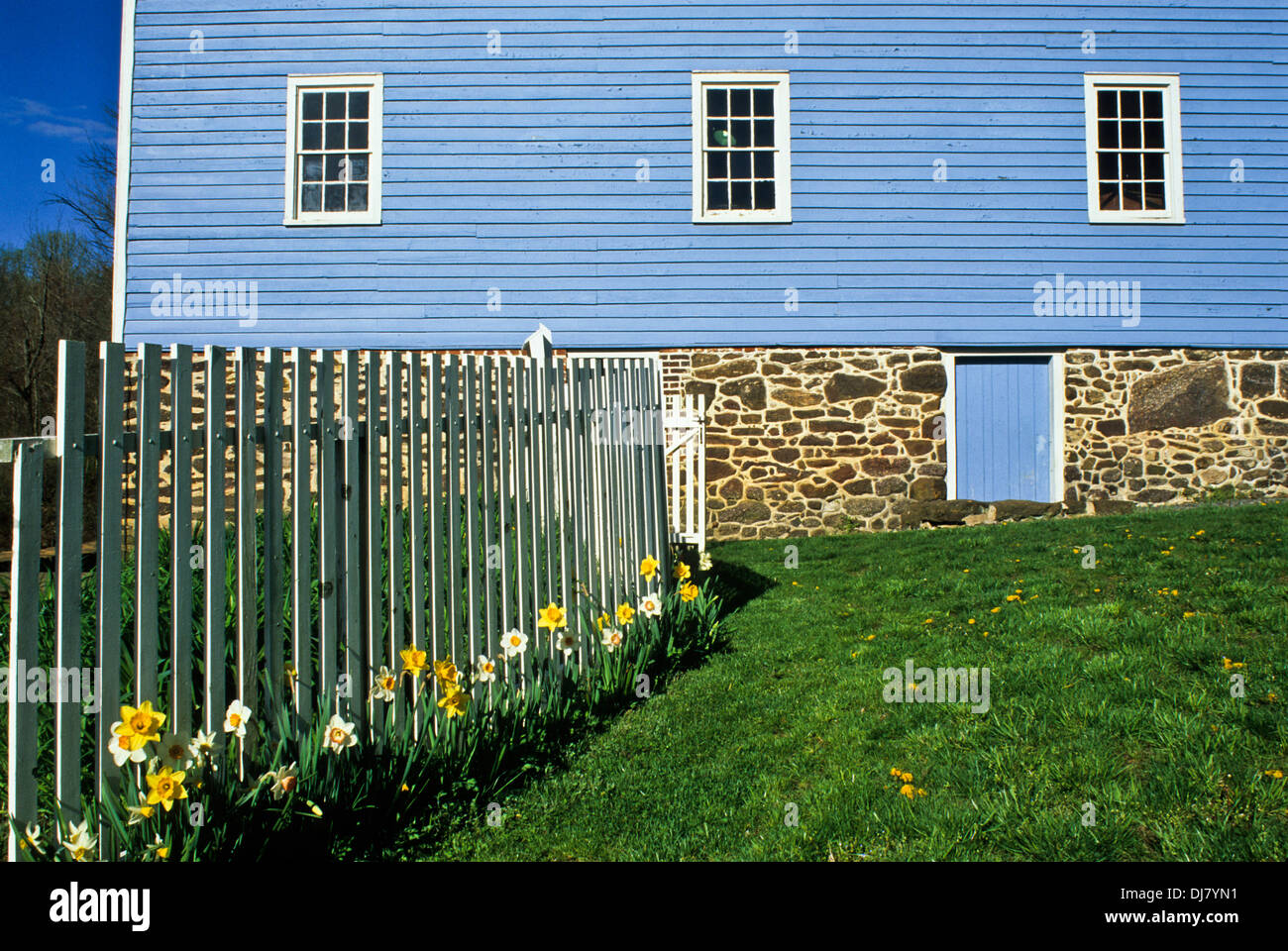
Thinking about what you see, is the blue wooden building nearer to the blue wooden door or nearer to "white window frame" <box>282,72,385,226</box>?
"white window frame" <box>282,72,385,226</box>

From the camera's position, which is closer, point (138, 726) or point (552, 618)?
point (138, 726)

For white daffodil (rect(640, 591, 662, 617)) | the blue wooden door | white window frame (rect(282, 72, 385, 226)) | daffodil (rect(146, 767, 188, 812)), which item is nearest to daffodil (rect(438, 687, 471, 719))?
daffodil (rect(146, 767, 188, 812))

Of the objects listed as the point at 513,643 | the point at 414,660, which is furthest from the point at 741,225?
the point at 414,660

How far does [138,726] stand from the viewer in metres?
2.63

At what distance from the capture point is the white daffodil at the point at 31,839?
7.89ft

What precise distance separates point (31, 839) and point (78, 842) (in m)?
0.11

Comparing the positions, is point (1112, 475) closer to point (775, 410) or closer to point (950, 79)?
point (775, 410)

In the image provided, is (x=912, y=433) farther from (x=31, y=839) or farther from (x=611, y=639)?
(x=31, y=839)

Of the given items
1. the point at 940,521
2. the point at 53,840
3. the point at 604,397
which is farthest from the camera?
the point at 940,521

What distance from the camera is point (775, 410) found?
10.8 metres

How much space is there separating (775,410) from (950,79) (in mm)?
4187

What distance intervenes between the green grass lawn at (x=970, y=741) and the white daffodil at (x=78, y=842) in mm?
1019
